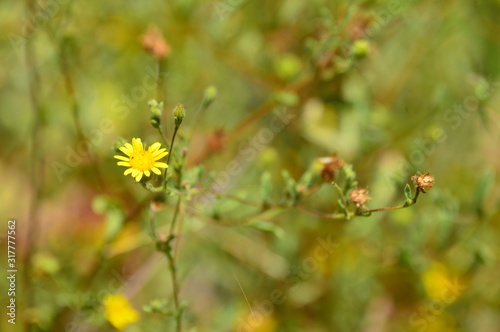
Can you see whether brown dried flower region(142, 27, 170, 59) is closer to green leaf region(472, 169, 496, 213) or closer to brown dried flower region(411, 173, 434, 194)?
brown dried flower region(411, 173, 434, 194)

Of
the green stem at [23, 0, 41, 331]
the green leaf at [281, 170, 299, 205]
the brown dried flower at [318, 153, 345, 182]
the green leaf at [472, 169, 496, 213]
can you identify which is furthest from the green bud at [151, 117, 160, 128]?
the green leaf at [472, 169, 496, 213]

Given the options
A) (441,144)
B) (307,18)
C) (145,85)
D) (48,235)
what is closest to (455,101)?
(441,144)

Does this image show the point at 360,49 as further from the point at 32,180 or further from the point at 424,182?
the point at 32,180

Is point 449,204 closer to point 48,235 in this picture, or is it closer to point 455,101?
point 455,101

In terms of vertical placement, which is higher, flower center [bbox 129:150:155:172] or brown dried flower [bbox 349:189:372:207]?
flower center [bbox 129:150:155:172]

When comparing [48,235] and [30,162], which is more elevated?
[30,162]

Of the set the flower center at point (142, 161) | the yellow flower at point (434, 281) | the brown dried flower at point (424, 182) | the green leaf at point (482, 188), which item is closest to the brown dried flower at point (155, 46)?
the flower center at point (142, 161)
